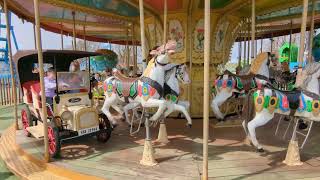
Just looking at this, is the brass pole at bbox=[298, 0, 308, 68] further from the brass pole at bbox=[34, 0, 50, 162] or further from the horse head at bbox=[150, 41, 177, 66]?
the brass pole at bbox=[34, 0, 50, 162]

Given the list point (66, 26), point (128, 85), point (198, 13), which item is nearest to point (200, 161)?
point (128, 85)

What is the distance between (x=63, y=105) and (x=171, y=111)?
204 cm

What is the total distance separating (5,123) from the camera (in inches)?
350

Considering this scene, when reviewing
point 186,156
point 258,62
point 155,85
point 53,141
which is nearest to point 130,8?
point 258,62

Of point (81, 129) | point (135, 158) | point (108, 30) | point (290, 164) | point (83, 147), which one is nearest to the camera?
point (290, 164)

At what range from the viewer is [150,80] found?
510 cm

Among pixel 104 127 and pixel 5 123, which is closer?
pixel 104 127

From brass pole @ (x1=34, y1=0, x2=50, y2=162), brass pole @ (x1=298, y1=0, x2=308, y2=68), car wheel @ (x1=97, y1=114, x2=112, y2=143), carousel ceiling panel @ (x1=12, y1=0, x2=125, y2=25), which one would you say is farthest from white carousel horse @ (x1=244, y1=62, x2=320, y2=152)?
carousel ceiling panel @ (x1=12, y1=0, x2=125, y2=25)

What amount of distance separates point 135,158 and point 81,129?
46.0 inches

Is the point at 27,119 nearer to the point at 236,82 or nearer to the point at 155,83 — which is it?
the point at 155,83

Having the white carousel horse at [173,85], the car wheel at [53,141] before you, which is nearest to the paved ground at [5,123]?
the car wheel at [53,141]

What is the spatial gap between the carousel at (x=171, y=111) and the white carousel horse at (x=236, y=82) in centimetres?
2

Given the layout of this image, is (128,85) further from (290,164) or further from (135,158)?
(290,164)

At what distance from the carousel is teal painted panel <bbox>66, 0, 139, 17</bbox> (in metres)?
0.05
